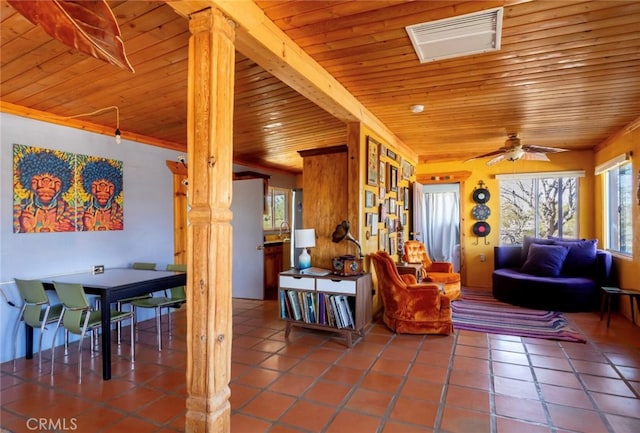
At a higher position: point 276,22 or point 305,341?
point 276,22

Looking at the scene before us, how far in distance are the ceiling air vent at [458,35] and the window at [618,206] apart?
11.9 ft

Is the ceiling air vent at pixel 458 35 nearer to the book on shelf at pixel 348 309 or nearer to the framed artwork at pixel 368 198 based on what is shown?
the framed artwork at pixel 368 198

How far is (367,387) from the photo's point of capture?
2.65 m

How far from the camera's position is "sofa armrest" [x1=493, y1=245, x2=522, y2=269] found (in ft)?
20.0

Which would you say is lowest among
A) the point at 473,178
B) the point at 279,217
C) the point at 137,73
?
the point at 279,217

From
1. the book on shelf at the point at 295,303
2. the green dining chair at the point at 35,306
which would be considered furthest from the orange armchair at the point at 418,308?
the green dining chair at the point at 35,306

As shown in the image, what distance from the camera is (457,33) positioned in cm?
236

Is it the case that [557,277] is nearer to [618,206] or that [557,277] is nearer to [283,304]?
[618,206]

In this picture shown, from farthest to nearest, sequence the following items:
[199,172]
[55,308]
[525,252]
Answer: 1. [525,252]
2. [55,308]
3. [199,172]

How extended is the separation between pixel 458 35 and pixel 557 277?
4345 mm

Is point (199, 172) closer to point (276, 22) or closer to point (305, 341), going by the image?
point (276, 22)

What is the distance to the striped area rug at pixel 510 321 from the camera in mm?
3873

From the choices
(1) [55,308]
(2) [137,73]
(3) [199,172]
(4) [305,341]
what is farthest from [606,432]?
(1) [55,308]

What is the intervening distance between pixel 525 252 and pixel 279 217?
15.2 ft
